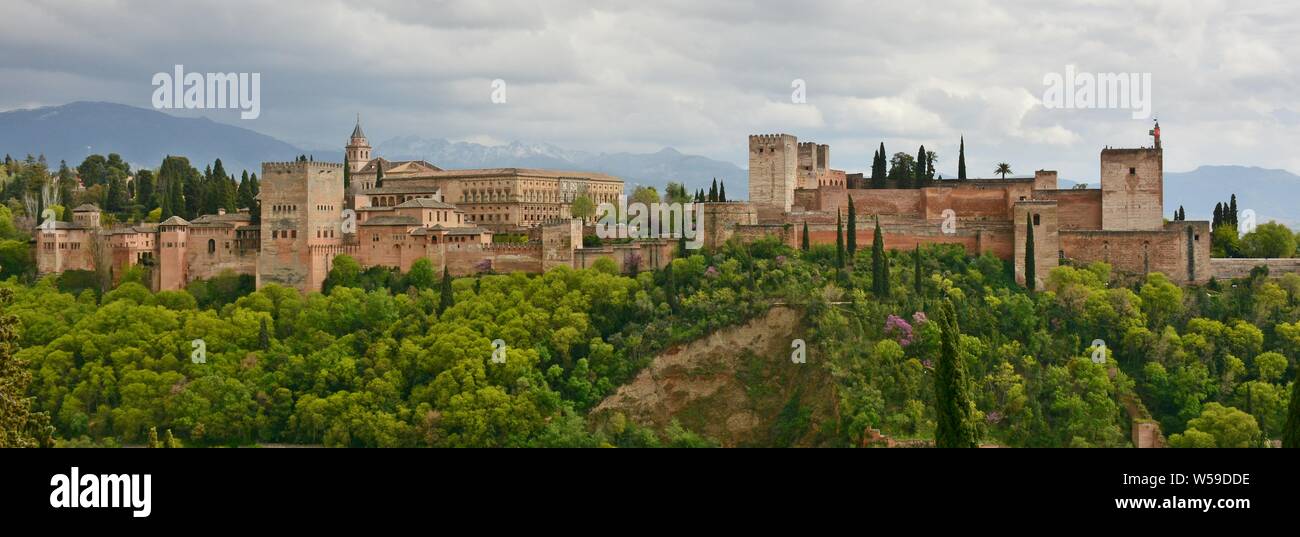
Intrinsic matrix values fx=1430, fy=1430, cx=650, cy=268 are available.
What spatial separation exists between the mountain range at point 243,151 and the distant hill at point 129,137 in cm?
11

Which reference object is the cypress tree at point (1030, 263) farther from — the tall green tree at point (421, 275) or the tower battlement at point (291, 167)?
the tower battlement at point (291, 167)

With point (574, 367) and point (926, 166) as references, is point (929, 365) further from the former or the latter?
point (926, 166)

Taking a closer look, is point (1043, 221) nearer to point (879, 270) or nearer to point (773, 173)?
point (879, 270)

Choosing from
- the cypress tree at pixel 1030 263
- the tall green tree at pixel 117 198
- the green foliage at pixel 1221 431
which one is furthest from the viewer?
the tall green tree at pixel 117 198

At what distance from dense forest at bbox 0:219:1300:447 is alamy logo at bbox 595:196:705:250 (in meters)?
1.40

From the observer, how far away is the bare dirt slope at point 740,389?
3494 cm

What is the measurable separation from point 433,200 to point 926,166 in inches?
633

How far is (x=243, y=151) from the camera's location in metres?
160

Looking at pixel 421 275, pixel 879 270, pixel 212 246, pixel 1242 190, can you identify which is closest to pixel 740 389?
pixel 879 270

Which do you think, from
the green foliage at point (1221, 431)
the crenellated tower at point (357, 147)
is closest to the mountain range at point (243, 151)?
the crenellated tower at point (357, 147)

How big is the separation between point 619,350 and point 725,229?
21.0 ft
